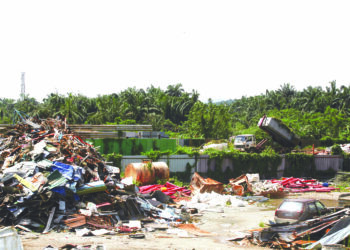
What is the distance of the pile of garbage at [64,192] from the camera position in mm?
13734

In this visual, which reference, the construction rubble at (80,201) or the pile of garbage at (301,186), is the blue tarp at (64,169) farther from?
the pile of garbage at (301,186)

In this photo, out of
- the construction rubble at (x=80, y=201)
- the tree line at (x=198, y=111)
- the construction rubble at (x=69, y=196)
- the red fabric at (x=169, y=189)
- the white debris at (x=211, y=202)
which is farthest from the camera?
the tree line at (x=198, y=111)

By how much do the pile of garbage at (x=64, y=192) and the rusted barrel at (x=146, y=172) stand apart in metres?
4.17

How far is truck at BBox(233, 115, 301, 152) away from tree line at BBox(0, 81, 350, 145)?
10141mm

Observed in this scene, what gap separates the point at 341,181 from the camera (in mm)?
32344

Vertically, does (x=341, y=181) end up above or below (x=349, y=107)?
below

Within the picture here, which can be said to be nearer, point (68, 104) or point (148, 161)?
point (148, 161)

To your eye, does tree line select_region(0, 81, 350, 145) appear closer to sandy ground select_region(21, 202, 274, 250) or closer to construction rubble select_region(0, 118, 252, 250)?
construction rubble select_region(0, 118, 252, 250)

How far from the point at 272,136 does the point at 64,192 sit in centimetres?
2351

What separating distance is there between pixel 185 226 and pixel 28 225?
19.7ft

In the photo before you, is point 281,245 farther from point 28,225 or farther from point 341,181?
point 341,181

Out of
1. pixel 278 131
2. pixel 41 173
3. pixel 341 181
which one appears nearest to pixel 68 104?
pixel 278 131

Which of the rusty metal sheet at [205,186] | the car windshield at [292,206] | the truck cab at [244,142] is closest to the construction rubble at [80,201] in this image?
the car windshield at [292,206]

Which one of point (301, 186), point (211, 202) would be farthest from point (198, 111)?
point (211, 202)
